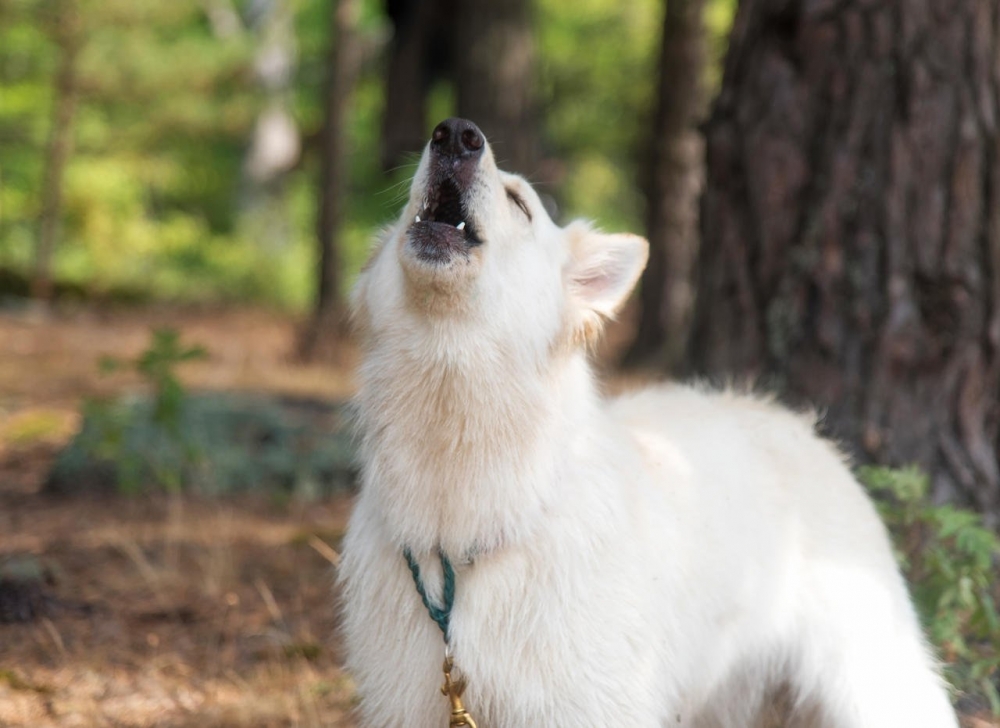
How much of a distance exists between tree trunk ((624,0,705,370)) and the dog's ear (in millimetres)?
7858

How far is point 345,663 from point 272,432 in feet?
13.7

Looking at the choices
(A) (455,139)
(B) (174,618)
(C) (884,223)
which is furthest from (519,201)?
(B) (174,618)

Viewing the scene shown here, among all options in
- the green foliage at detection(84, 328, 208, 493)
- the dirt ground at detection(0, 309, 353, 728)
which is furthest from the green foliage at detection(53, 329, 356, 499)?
the dirt ground at detection(0, 309, 353, 728)

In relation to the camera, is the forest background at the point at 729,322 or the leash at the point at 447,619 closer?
the leash at the point at 447,619

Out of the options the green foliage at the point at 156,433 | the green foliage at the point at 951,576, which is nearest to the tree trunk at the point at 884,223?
the green foliage at the point at 951,576

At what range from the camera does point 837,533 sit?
12.4 ft

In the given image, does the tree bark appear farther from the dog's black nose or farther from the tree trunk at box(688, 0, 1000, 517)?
the dog's black nose

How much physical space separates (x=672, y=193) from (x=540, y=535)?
9.16 m

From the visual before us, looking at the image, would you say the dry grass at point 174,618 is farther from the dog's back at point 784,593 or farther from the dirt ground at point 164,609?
the dog's back at point 784,593

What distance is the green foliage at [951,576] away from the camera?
4066mm

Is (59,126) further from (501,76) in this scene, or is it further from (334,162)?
(501,76)

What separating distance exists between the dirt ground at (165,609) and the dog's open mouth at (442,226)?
1.82 metres

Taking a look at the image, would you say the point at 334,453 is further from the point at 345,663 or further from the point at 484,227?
the point at 484,227

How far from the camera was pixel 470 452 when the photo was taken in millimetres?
3195
